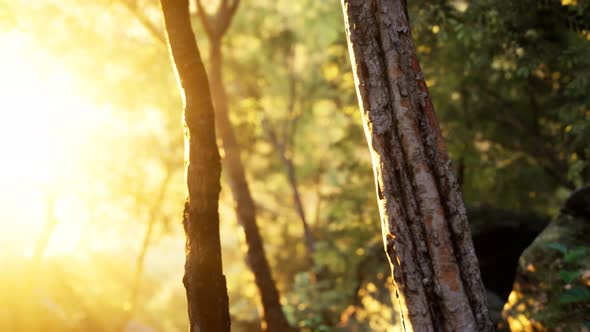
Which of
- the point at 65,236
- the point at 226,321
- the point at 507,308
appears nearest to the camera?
the point at 226,321

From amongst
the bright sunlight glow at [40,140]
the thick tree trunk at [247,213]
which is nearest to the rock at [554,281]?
the thick tree trunk at [247,213]

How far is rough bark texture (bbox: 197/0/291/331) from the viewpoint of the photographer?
12.1 metres

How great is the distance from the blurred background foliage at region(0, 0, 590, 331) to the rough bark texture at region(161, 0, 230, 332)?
313 cm

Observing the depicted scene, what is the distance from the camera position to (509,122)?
16828 millimetres

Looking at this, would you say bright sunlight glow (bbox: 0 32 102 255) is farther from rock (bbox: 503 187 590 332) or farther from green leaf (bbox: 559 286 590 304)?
green leaf (bbox: 559 286 590 304)

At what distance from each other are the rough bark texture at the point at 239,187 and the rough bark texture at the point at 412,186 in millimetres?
7114

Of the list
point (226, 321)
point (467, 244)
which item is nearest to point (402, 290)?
point (467, 244)

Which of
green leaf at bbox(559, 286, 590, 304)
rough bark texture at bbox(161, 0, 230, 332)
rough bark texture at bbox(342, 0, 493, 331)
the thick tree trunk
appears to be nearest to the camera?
rough bark texture at bbox(342, 0, 493, 331)

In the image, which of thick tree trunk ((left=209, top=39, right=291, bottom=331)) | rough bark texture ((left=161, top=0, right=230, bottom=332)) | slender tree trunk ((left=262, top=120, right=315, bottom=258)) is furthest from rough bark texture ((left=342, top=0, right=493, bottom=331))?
slender tree trunk ((left=262, top=120, right=315, bottom=258))

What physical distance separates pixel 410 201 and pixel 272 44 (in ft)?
71.5

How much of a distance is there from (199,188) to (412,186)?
2.49 m

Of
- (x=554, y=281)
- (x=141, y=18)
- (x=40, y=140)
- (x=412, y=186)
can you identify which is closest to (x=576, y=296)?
(x=554, y=281)

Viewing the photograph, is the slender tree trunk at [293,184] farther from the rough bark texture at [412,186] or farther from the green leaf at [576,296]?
the rough bark texture at [412,186]

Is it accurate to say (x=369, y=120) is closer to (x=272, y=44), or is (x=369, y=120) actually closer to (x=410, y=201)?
(x=410, y=201)
